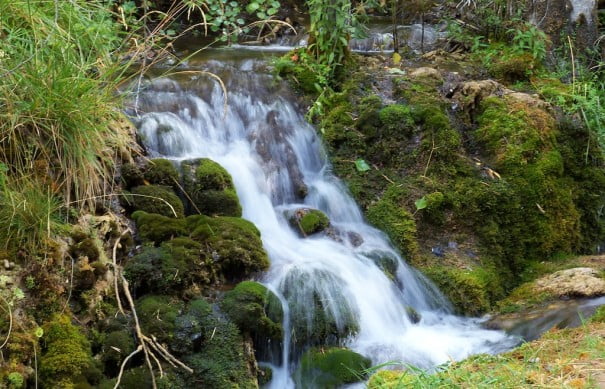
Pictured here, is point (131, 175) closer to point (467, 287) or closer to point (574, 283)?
point (467, 287)

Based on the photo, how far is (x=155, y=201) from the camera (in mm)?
4469

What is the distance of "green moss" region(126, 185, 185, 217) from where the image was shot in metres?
4.41

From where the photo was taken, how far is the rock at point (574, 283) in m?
4.66

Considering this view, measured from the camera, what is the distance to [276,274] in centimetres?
438

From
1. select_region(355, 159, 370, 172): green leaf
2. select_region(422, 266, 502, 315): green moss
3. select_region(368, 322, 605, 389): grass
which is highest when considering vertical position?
select_region(355, 159, 370, 172): green leaf

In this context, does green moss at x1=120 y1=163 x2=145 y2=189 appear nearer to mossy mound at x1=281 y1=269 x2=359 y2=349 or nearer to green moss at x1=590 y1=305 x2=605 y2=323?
mossy mound at x1=281 y1=269 x2=359 y2=349

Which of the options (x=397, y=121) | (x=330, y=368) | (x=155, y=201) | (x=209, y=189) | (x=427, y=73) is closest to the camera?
(x=330, y=368)

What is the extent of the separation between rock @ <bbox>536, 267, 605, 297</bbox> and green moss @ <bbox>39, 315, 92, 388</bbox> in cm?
361

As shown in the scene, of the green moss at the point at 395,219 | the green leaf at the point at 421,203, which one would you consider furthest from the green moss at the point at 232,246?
the green leaf at the point at 421,203

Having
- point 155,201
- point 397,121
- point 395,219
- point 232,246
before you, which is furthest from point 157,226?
point 397,121

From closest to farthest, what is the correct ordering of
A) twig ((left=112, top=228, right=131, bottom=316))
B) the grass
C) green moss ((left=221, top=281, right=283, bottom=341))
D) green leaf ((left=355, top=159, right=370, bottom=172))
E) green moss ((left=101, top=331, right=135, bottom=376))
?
the grass < green moss ((left=101, top=331, right=135, bottom=376)) < twig ((left=112, top=228, right=131, bottom=316)) < green moss ((left=221, top=281, right=283, bottom=341)) < green leaf ((left=355, top=159, right=370, bottom=172))

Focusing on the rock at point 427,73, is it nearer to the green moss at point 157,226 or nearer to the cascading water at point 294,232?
the cascading water at point 294,232

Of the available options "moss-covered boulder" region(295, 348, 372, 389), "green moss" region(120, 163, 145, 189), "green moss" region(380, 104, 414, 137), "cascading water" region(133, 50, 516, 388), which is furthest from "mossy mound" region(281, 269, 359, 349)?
"green moss" region(380, 104, 414, 137)

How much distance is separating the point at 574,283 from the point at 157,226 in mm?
3306
